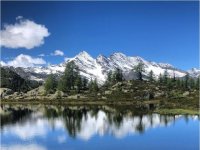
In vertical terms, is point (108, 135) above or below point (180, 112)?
below

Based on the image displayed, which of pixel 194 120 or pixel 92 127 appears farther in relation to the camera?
pixel 194 120

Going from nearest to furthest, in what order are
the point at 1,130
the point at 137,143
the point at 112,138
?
the point at 137,143 < the point at 112,138 < the point at 1,130

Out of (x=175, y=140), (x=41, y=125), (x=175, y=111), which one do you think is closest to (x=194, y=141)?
(x=175, y=140)

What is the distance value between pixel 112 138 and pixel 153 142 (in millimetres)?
7928

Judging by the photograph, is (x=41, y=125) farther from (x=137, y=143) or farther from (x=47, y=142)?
(x=137, y=143)

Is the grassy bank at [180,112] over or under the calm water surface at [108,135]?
over

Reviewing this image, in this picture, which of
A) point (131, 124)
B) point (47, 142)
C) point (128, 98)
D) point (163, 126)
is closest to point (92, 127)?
point (131, 124)

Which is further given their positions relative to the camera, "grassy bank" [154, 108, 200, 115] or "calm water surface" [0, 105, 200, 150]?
"grassy bank" [154, 108, 200, 115]

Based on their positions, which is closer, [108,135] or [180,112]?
[108,135]

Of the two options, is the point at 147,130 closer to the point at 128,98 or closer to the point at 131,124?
the point at 131,124

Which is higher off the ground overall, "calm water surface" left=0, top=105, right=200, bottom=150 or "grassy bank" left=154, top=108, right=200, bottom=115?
"grassy bank" left=154, top=108, right=200, bottom=115

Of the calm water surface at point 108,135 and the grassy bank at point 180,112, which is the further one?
the grassy bank at point 180,112

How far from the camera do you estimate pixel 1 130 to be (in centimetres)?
7650

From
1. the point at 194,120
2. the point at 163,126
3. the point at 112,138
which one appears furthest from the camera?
the point at 194,120
